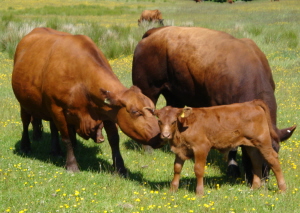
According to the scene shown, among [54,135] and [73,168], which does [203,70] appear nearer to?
[73,168]

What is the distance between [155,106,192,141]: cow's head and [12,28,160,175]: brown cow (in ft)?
→ 0.74

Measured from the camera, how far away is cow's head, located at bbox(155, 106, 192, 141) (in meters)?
5.34

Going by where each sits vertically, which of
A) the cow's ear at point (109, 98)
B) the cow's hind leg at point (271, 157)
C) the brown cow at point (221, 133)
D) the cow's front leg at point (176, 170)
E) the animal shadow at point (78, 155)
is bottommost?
the animal shadow at point (78, 155)

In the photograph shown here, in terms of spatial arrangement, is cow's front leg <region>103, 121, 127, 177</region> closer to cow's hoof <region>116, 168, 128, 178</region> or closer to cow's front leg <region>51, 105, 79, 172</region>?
cow's hoof <region>116, 168, 128, 178</region>

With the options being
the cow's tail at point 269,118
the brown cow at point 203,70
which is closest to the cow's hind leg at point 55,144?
the brown cow at point 203,70

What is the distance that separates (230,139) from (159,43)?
9.83ft

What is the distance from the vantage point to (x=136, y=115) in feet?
19.1

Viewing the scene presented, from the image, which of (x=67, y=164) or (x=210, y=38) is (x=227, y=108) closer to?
(x=210, y=38)

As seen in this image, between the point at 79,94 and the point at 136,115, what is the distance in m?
1.11

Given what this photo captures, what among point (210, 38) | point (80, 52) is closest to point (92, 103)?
point (80, 52)

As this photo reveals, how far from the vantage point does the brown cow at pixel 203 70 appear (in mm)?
6336

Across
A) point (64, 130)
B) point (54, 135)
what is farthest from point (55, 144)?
point (64, 130)

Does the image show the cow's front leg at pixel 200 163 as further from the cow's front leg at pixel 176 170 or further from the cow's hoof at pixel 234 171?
the cow's hoof at pixel 234 171

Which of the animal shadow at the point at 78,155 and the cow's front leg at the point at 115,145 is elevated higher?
the cow's front leg at the point at 115,145
